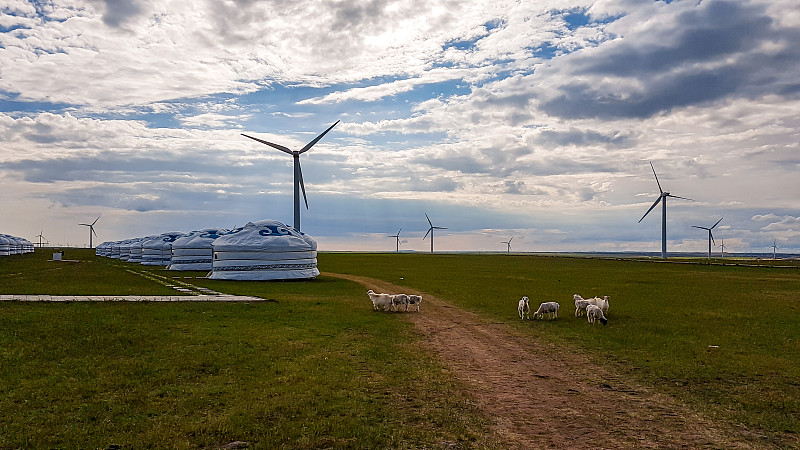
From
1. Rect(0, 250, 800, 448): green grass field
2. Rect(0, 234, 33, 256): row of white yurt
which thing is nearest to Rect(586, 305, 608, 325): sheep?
Rect(0, 250, 800, 448): green grass field

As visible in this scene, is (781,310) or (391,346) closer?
(391,346)

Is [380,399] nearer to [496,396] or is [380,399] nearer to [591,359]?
[496,396]

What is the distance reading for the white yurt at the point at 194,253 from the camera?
62.0 meters

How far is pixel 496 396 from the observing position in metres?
12.3

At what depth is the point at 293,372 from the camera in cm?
1397

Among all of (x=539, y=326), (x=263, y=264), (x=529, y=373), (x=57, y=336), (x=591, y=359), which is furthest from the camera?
(x=263, y=264)

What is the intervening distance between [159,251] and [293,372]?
74.4 metres

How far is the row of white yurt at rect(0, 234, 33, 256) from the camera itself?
113 meters

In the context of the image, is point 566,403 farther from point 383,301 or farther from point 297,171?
point 297,171

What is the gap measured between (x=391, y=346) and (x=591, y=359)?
588 centimetres

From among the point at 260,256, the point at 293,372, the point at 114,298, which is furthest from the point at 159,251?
the point at 293,372

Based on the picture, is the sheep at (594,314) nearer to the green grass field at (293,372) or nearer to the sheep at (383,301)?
the green grass field at (293,372)

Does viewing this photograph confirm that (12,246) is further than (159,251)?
Yes

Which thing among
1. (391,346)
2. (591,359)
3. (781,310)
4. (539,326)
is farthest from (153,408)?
(781,310)
